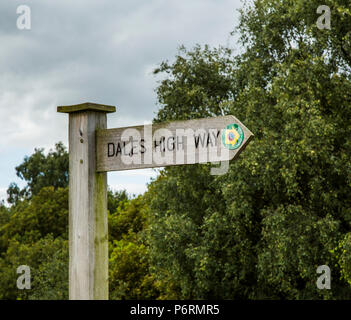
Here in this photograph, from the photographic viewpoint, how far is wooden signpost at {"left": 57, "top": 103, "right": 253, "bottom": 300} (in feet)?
9.54

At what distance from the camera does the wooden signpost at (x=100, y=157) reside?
114 inches

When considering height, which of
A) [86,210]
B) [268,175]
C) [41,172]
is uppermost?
[41,172]

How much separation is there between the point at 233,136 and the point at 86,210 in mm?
908

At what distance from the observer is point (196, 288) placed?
14656mm

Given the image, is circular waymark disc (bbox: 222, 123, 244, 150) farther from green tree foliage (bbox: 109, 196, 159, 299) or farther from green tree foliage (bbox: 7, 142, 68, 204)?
green tree foliage (bbox: 7, 142, 68, 204)

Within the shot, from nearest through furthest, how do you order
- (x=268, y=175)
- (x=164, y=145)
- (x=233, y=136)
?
1. (x=233, y=136)
2. (x=164, y=145)
3. (x=268, y=175)

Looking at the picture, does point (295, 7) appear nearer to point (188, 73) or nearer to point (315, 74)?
point (315, 74)

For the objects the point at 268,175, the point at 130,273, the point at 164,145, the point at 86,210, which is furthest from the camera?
the point at 130,273

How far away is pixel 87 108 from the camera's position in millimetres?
3152

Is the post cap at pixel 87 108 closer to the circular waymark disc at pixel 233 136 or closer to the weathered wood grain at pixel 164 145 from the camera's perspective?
the weathered wood grain at pixel 164 145

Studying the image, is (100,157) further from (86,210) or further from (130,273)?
(130,273)

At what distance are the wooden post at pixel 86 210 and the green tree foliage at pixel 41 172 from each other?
4012cm

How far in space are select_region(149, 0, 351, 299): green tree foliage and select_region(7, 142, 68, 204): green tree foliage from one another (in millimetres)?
28382

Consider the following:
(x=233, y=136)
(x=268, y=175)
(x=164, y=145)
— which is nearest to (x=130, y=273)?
(x=268, y=175)
